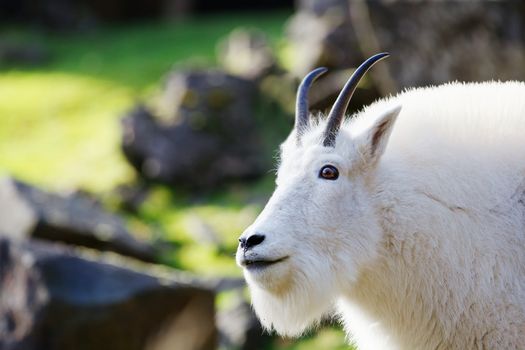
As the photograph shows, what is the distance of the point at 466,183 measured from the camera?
4355mm

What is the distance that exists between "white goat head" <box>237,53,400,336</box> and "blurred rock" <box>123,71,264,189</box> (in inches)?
268

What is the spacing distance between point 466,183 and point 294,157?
850mm

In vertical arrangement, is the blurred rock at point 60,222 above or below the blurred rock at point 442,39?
below

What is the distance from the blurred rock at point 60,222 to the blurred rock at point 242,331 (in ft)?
5.01

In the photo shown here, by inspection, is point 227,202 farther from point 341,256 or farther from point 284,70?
point 341,256

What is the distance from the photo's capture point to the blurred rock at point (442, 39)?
29.2ft

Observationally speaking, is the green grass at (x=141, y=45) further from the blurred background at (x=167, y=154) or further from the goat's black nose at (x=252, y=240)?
the goat's black nose at (x=252, y=240)

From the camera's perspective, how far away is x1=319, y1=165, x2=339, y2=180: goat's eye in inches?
172

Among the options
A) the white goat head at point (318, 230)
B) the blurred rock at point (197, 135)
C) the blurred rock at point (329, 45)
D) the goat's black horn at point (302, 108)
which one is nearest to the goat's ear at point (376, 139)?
the white goat head at point (318, 230)

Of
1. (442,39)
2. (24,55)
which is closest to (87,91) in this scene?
(24,55)

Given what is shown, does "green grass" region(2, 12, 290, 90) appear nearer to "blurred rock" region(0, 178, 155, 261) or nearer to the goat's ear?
"blurred rock" region(0, 178, 155, 261)

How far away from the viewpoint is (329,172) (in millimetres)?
4371

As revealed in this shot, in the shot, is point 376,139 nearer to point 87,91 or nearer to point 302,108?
point 302,108

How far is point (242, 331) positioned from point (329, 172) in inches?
144
